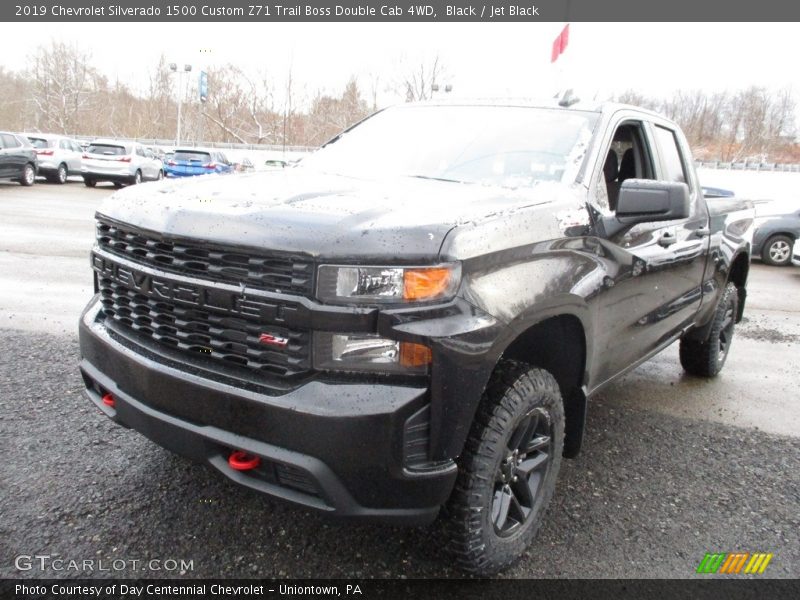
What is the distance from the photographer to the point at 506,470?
2410 mm

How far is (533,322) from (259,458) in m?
1.06

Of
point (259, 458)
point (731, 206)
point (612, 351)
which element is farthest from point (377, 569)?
point (731, 206)

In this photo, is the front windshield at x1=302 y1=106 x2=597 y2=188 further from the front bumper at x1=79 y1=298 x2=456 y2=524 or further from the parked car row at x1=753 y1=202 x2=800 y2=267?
the parked car row at x1=753 y1=202 x2=800 y2=267

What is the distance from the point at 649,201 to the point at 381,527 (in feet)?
5.99

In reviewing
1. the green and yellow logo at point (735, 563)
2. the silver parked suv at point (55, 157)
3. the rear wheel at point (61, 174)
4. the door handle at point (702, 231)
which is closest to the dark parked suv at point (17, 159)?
the silver parked suv at point (55, 157)

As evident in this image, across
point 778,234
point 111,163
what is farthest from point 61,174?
point 778,234

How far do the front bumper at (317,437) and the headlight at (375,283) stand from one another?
0.87ft

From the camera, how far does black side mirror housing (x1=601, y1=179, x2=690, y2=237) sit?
275 centimetres

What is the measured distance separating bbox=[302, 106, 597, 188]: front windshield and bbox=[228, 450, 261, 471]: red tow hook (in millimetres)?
1511

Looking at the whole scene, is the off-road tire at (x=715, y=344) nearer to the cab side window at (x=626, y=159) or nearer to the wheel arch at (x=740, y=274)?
the wheel arch at (x=740, y=274)

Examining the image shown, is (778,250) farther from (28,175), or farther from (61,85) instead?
(61,85)

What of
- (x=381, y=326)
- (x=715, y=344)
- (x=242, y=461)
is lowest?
(x=715, y=344)

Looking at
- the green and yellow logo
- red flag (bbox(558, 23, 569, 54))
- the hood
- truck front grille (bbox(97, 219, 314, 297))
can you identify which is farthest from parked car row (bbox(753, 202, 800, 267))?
truck front grille (bbox(97, 219, 314, 297))

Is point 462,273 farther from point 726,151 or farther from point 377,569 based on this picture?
point 726,151
